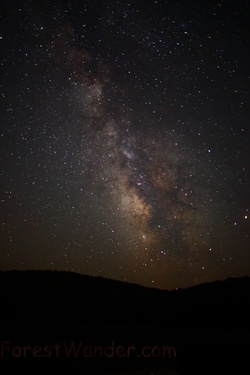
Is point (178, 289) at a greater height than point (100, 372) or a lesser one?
lesser

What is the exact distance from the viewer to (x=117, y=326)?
69.8 feet

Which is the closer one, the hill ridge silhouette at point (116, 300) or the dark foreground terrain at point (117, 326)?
the dark foreground terrain at point (117, 326)

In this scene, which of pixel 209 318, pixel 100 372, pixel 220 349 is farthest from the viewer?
pixel 209 318

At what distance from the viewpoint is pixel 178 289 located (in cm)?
3581

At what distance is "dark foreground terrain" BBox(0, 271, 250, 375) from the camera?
986cm

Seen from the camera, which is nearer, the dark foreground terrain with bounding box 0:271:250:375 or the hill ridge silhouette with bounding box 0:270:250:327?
the dark foreground terrain with bounding box 0:271:250:375

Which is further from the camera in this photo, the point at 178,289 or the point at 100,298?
the point at 178,289

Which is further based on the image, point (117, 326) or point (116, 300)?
point (116, 300)

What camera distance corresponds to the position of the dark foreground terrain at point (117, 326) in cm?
986

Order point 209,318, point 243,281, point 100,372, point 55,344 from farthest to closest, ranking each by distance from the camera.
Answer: point 243,281
point 209,318
point 55,344
point 100,372

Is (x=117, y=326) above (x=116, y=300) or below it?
above

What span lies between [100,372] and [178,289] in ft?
92.5

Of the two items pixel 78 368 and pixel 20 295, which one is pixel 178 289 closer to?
pixel 20 295

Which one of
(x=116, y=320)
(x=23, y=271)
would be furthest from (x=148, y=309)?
(x=23, y=271)
